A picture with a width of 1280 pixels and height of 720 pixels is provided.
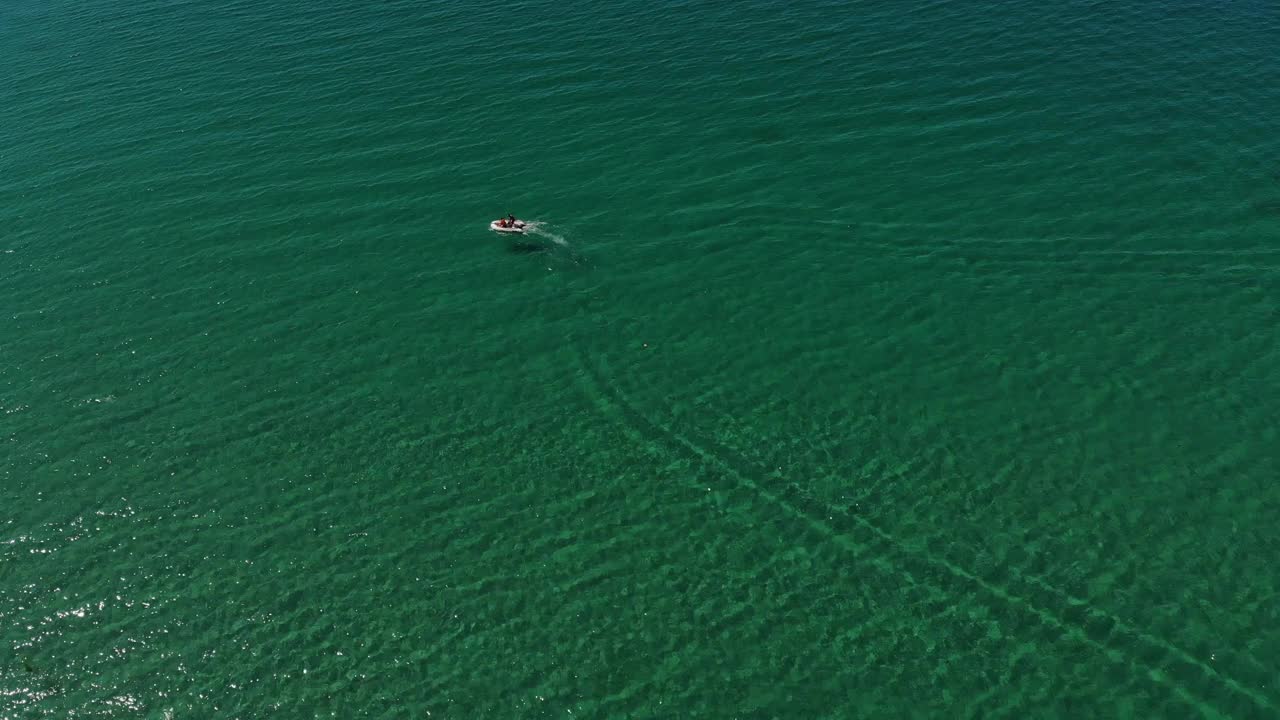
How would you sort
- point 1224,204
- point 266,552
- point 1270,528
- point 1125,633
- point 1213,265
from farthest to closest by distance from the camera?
point 1224,204
point 1213,265
point 266,552
point 1270,528
point 1125,633

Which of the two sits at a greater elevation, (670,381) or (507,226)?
(507,226)

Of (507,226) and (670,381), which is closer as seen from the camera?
(670,381)

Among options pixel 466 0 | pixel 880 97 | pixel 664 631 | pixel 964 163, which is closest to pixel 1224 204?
pixel 964 163

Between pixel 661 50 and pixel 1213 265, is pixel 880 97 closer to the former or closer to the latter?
pixel 661 50

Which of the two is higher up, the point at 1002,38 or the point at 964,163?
the point at 1002,38

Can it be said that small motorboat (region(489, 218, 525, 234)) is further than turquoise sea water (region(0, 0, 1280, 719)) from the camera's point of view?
Yes

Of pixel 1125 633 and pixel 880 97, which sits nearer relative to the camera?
pixel 1125 633

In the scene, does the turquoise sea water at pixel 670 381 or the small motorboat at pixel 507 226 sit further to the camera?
the small motorboat at pixel 507 226

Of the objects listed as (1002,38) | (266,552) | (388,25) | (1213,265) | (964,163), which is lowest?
(266,552)
